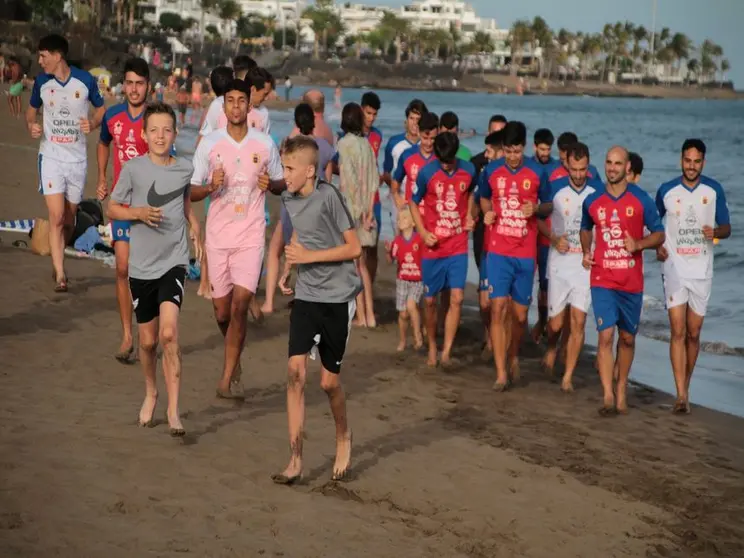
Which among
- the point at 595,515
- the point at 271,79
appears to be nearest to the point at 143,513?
the point at 595,515

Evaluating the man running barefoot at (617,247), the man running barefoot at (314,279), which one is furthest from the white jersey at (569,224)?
the man running barefoot at (314,279)

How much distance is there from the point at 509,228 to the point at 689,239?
55.4 inches

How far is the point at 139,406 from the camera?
7949 millimetres

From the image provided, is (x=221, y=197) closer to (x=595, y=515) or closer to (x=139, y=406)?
(x=139, y=406)

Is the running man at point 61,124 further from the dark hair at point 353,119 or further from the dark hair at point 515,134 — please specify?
the dark hair at point 515,134

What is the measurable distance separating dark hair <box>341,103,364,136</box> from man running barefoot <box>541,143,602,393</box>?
6.60 ft

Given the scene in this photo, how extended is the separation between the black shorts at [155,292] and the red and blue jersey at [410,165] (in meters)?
3.94

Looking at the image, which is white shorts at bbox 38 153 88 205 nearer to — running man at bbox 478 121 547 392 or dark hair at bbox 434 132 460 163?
dark hair at bbox 434 132 460 163

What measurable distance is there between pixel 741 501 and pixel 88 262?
8023 millimetres

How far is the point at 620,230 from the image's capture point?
8.98 m

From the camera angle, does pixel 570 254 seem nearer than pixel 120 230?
No

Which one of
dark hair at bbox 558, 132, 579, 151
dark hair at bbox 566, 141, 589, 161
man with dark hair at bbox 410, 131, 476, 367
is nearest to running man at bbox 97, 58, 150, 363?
man with dark hair at bbox 410, 131, 476, 367

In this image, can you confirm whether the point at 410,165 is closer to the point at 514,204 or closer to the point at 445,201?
the point at 445,201

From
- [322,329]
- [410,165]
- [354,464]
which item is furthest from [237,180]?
[410,165]
